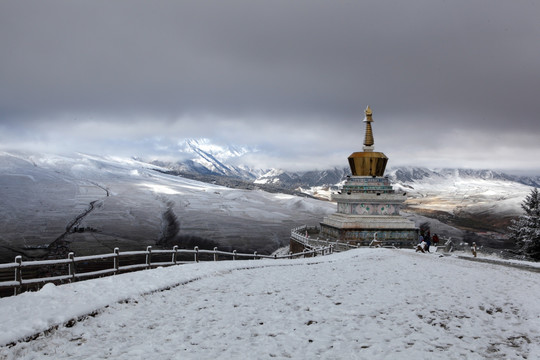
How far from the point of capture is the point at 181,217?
68.2 metres

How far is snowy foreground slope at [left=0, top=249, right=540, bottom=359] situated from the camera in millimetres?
6824

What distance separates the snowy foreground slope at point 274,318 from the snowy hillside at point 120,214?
117 feet

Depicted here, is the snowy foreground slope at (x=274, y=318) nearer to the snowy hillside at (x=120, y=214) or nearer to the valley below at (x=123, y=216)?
the valley below at (x=123, y=216)

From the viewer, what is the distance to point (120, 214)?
215 ft

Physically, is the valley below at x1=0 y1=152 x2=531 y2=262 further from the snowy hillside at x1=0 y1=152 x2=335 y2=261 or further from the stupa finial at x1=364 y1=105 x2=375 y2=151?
the stupa finial at x1=364 y1=105 x2=375 y2=151

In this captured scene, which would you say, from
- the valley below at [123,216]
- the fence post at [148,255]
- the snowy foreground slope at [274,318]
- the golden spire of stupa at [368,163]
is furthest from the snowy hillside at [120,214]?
the snowy foreground slope at [274,318]

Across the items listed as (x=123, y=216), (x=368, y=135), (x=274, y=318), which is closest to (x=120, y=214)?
(x=123, y=216)

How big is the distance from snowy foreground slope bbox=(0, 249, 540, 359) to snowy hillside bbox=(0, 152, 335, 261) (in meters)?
35.6

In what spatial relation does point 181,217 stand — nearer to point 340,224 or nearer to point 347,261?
point 340,224

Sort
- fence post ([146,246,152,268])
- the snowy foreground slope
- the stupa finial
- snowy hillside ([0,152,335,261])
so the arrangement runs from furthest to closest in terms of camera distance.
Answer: snowy hillside ([0,152,335,261]), the stupa finial, fence post ([146,246,152,268]), the snowy foreground slope

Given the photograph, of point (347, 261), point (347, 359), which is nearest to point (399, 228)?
point (347, 261)

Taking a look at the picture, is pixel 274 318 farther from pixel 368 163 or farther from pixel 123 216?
pixel 123 216

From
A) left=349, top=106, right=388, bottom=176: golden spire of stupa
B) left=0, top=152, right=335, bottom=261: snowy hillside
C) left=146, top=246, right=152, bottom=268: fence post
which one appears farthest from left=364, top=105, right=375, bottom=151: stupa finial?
left=146, top=246, right=152, bottom=268: fence post

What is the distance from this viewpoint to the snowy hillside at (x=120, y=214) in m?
48.2
